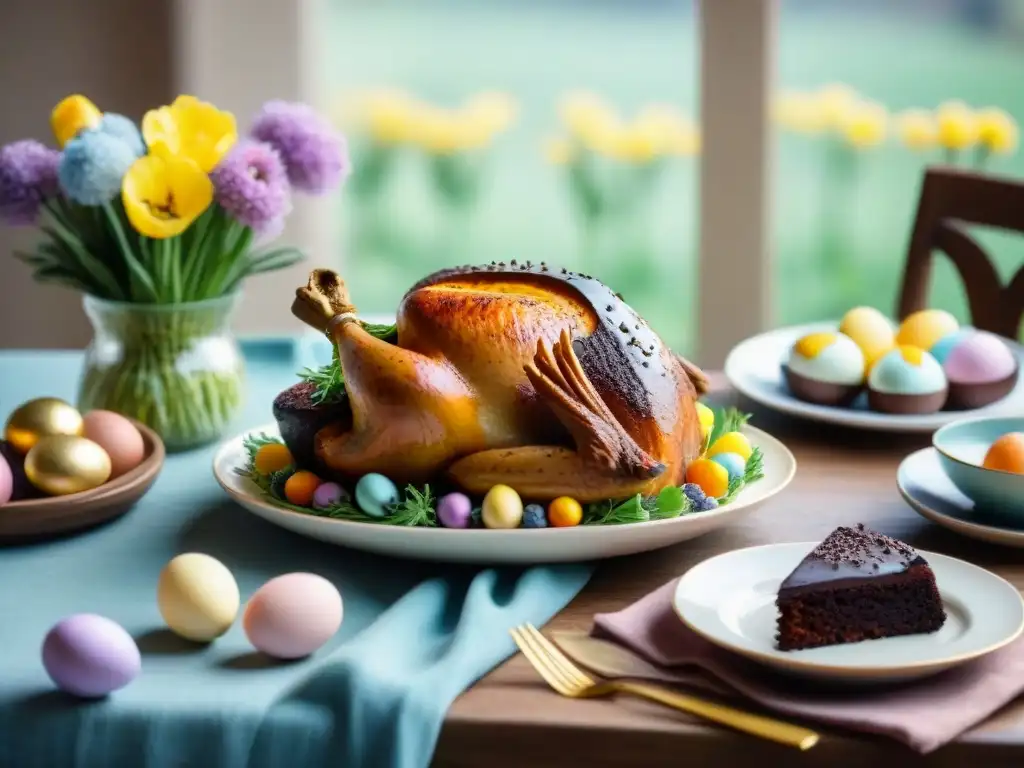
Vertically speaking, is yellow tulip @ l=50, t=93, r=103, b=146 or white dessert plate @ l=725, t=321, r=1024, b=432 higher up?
yellow tulip @ l=50, t=93, r=103, b=146

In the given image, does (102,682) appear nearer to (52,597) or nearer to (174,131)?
(52,597)

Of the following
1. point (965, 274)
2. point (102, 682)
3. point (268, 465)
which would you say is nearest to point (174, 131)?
point (268, 465)

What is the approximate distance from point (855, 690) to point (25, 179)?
3.11 feet

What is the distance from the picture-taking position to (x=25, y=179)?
1.36 metres

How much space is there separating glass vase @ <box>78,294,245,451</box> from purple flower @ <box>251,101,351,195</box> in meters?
0.15

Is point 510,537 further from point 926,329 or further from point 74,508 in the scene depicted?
point 926,329

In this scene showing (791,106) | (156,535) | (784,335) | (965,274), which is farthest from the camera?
(791,106)

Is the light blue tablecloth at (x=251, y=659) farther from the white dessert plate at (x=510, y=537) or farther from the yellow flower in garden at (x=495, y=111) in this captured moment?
the yellow flower in garden at (x=495, y=111)

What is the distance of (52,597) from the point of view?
1.06 m

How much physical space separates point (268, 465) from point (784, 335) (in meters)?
0.76

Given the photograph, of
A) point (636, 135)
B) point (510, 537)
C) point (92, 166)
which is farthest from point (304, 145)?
point (636, 135)

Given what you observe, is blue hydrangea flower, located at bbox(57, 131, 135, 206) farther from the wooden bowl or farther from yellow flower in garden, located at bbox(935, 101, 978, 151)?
yellow flower in garden, located at bbox(935, 101, 978, 151)

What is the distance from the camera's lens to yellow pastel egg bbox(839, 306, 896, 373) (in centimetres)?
151

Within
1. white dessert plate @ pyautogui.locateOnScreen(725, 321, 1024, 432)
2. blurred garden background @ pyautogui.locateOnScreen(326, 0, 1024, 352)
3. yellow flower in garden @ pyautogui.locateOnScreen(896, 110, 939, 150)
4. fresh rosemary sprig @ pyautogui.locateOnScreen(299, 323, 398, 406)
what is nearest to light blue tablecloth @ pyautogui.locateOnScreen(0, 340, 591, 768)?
fresh rosemary sprig @ pyautogui.locateOnScreen(299, 323, 398, 406)
